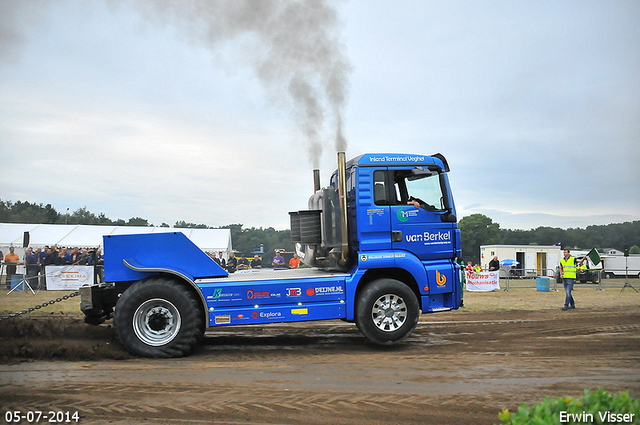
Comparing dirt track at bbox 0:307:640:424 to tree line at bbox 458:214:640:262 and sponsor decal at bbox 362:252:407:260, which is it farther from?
tree line at bbox 458:214:640:262

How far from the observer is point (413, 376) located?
5.90 metres

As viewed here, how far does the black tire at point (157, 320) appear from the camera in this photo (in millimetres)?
6934

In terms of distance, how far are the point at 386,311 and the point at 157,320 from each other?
3.58m

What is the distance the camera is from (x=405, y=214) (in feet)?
26.1

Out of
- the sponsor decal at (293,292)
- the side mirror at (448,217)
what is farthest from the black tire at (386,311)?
the side mirror at (448,217)

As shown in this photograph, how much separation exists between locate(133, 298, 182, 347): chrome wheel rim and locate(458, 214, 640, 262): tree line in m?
68.2

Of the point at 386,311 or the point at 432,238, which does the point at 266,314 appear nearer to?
the point at 386,311

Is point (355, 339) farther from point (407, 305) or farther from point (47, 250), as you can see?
point (47, 250)

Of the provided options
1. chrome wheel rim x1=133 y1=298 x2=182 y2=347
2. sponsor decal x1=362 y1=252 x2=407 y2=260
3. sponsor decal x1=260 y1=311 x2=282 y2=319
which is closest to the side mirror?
sponsor decal x1=362 y1=252 x2=407 y2=260

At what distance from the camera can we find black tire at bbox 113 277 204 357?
6934 mm

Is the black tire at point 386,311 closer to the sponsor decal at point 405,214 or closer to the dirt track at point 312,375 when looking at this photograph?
the dirt track at point 312,375

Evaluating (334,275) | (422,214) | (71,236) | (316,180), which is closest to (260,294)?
(334,275)

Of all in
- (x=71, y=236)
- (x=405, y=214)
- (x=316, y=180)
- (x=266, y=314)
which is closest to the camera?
(x=266, y=314)

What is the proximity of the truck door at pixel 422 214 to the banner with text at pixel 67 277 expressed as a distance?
15.3m
